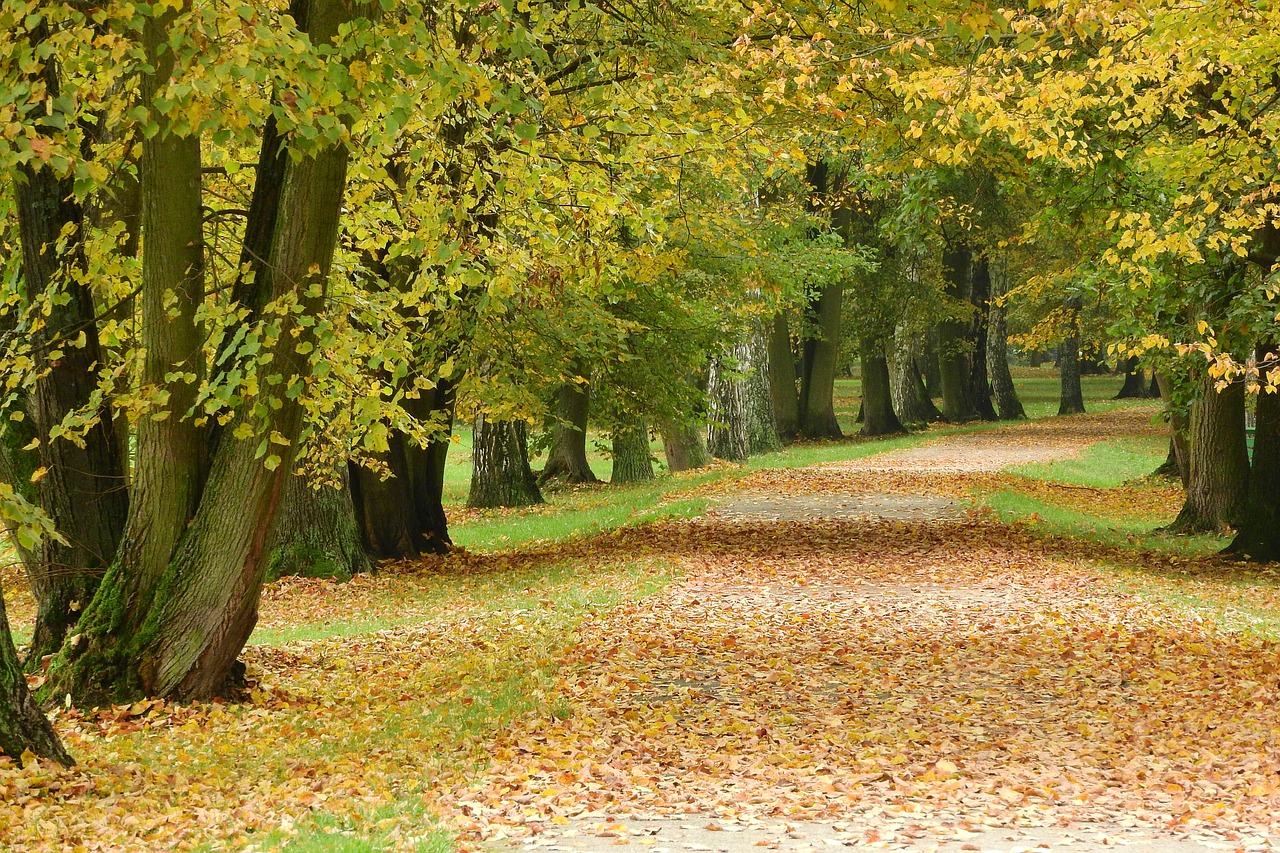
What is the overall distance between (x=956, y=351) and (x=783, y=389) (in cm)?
672

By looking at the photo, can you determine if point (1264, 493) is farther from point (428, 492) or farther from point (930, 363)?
point (930, 363)

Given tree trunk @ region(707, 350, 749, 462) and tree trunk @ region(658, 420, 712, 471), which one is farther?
tree trunk @ region(707, 350, 749, 462)

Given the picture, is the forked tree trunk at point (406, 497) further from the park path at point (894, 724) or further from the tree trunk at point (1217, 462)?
the tree trunk at point (1217, 462)

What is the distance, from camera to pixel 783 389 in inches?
1563

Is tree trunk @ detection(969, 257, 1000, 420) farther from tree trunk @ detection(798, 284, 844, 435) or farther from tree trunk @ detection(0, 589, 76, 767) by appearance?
tree trunk @ detection(0, 589, 76, 767)

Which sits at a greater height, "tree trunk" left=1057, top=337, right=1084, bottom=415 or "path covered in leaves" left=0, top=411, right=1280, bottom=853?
"tree trunk" left=1057, top=337, right=1084, bottom=415

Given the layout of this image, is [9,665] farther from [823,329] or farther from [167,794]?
[823,329]

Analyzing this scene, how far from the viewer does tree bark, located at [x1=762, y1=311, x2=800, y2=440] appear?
3878 cm

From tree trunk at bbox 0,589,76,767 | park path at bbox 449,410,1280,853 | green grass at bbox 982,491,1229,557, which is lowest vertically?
park path at bbox 449,410,1280,853

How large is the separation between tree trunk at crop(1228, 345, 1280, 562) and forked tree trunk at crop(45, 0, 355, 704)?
11980 millimetres

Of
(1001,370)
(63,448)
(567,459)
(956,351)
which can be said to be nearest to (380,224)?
(63,448)

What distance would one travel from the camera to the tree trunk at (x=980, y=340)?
44312 millimetres

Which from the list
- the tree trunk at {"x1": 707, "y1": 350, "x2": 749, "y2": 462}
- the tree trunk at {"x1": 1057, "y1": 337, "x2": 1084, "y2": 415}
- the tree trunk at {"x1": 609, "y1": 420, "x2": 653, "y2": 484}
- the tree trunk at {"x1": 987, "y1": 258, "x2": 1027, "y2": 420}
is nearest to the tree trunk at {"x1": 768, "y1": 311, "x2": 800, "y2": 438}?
the tree trunk at {"x1": 707, "y1": 350, "x2": 749, "y2": 462}

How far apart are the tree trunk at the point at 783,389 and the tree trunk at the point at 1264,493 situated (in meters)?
23.1
